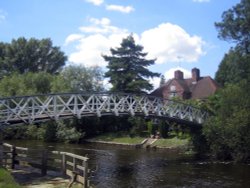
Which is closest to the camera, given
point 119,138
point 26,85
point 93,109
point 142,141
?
point 93,109

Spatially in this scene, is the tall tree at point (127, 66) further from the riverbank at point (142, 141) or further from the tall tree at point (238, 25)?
the tall tree at point (238, 25)

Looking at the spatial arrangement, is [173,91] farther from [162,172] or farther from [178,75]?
[162,172]

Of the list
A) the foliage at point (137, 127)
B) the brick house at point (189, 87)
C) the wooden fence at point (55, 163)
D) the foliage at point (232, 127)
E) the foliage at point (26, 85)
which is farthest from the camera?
the brick house at point (189, 87)

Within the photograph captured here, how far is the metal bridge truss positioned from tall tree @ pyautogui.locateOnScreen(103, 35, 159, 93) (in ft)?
65.9

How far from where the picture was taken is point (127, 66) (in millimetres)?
78188

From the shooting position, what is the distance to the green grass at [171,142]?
58.6m

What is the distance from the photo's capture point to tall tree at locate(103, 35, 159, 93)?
76562 mm

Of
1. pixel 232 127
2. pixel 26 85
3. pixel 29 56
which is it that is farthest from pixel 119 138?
pixel 29 56

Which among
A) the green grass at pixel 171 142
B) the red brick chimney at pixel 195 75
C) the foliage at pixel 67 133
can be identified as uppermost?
the red brick chimney at pixel 195 75

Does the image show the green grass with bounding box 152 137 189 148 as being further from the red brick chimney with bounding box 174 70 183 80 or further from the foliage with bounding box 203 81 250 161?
the red brick chimney with bounding box 174 70 183 80

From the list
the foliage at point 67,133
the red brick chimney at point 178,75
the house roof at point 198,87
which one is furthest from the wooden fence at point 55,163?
the red brick chimney at point 178,75

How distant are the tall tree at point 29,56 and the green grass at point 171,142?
1955 inches

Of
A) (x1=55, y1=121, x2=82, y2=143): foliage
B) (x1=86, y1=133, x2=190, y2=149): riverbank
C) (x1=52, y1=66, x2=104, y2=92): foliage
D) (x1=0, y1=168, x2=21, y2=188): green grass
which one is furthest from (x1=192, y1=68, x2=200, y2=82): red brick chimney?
(x1=0, y1=168, x2=21, y2=188): green grass

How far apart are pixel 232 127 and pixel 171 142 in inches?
664
